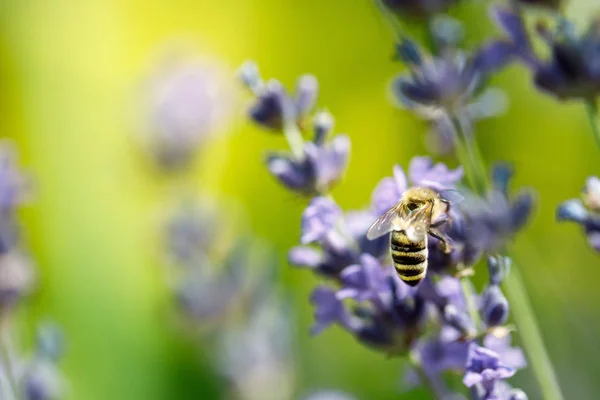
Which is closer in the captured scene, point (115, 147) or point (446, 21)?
point (446, 21)

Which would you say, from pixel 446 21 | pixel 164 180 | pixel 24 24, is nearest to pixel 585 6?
pixel 446 21

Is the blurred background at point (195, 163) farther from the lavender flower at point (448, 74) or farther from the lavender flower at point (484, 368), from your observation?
the lavender flower at point (484, 368)

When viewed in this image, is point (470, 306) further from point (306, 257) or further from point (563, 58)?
point (563, 58)

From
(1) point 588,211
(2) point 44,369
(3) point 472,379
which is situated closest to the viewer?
(3) point 472,379

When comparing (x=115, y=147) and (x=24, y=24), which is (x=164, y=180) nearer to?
(x=115, y=147)

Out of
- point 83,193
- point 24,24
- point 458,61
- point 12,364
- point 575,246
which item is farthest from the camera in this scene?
point 24,24

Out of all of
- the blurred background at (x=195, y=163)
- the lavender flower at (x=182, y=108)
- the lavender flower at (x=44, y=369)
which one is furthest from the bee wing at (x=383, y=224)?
the lavender flower at (x=182, y=108)

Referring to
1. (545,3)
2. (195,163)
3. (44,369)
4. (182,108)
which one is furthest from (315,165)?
(182,108)
